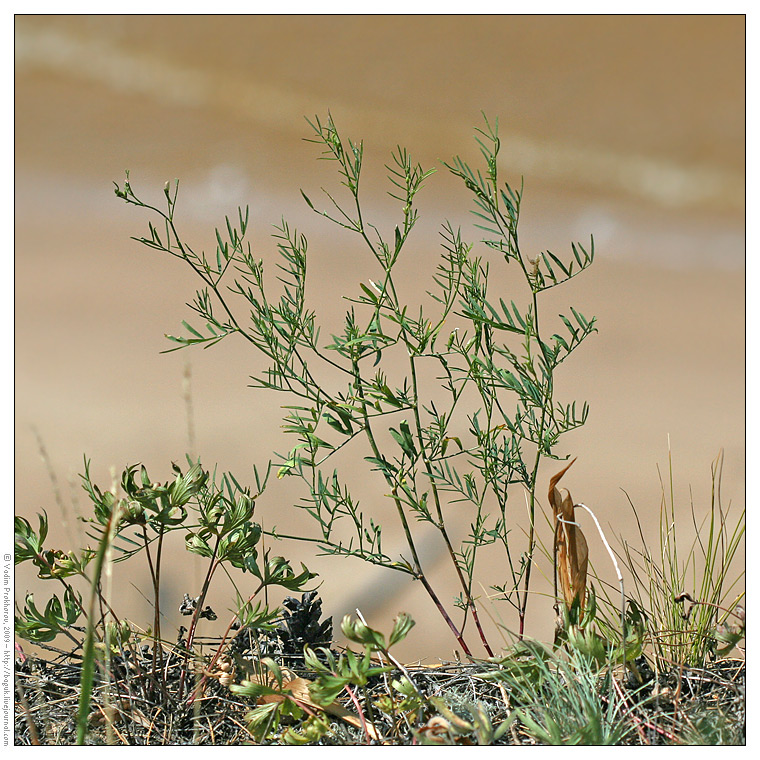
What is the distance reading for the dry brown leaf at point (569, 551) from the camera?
0.91 meters

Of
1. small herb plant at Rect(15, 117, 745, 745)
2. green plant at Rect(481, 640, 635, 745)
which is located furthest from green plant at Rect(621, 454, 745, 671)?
green plant at Rect(481, 640, 635, 745)

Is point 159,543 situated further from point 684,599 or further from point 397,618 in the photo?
point 684,599

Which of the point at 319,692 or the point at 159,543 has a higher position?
the point at 159,543

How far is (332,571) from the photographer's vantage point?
1316mm

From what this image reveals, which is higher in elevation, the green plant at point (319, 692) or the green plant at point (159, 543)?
the green plant at point (159, 543)

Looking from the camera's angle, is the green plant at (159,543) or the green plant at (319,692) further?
Result: the green plant at (159,543)

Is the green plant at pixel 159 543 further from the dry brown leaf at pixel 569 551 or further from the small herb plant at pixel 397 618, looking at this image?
the dry brown leaf at pixel 569 551

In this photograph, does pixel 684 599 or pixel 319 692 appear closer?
pixel 319 692

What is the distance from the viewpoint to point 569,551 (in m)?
0.91

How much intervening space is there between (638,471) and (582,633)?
0.50m

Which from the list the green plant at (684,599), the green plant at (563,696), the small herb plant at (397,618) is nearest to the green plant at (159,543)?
the small herb plant at (397,618)

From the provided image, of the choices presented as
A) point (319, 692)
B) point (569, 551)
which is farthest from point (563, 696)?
point (319, 692)
